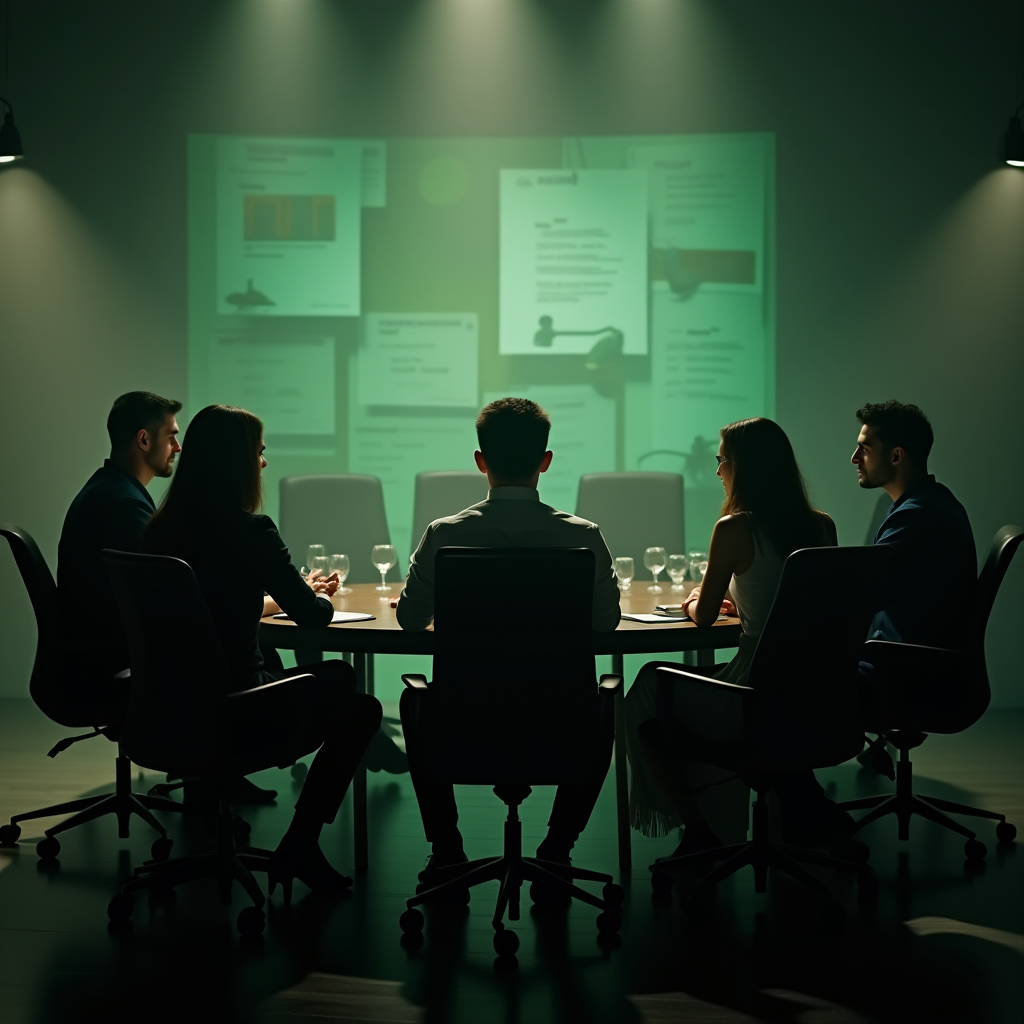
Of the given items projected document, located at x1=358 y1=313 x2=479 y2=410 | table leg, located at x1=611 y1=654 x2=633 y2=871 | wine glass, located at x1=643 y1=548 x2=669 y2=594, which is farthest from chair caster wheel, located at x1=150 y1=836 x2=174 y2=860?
projected document, located at x1=358 y1=313 x2=479 y2=410

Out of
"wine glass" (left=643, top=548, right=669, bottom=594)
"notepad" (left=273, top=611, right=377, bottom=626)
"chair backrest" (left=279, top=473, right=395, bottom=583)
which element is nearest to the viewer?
"notepad" (left=273, top=611, right=377, bottom=626)

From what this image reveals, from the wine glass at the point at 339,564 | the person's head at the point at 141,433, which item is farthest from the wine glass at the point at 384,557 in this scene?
the person's head at the point at 141,433

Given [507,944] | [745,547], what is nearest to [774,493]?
[745,547]

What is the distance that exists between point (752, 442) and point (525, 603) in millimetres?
943

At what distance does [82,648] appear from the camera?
365cm

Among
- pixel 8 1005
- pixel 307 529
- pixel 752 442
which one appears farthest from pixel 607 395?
pixel 8 1005

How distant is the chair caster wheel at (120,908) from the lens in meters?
3.08

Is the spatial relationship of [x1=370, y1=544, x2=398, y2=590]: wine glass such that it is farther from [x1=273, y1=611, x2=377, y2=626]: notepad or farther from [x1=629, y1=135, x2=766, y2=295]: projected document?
[x1=629, y1=135, x2=766, y2=295]: projected document

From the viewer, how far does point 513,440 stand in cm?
306

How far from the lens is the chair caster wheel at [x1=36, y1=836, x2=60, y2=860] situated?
3.59m

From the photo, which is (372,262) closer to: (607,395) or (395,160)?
(395,160)

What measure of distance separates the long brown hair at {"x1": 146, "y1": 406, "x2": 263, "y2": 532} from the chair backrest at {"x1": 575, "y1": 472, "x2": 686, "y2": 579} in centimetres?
246

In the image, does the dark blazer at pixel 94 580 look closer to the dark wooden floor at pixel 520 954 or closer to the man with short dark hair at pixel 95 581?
the man with short dark hair at pixel 95 581

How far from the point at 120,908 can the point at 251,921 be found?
0.38 meters
